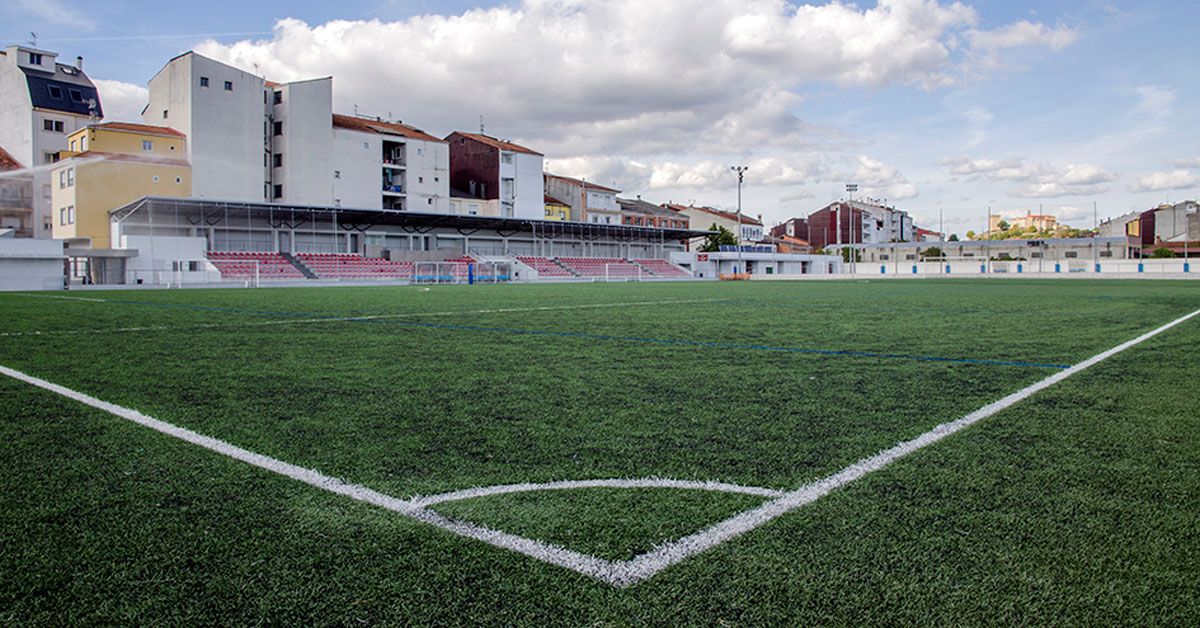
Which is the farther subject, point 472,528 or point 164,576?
point 472,528

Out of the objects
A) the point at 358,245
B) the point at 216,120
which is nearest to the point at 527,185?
the point at 358,245

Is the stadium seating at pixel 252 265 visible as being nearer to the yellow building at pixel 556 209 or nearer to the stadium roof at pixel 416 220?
the stadium roof at pixel 416 220

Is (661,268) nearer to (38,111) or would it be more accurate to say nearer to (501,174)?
(501,174)

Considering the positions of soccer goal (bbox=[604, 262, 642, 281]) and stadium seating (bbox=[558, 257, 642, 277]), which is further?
stadium seating (bbox=[558, 257, 642, 277])

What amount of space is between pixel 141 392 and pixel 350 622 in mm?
4082

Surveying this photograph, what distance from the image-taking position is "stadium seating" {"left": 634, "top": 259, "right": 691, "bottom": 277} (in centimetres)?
6312

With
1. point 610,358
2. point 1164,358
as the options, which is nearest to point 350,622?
point 610,358

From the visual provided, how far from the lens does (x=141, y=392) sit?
5.08 m

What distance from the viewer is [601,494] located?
2.84 metres

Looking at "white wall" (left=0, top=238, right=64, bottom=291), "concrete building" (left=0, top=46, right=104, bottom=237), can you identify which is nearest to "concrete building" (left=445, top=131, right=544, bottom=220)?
"concrete building" (left=0, top=46, right=104, bottom=237)

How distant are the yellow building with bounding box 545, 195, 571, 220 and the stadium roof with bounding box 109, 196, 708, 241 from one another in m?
11.8

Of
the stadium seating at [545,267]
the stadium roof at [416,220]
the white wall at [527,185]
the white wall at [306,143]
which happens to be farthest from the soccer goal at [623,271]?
the white wall at [306,143]

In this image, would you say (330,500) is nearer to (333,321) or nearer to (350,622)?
(350,622)

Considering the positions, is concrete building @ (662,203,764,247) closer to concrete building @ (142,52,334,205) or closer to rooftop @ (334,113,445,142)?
rooftop @ (334,113,445,142)
